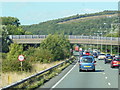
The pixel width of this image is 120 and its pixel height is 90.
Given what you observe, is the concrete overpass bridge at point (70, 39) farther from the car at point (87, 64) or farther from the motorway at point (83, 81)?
the motorway at point (83, 81)

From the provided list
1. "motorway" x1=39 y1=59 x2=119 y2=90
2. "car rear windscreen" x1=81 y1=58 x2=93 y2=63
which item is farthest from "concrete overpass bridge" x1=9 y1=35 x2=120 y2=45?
"motorway" x1=39 y1=59 x2=119 y2=90

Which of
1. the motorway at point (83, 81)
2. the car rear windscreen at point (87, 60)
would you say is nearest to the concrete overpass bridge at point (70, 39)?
the car rear windscreen at point (87, 60)

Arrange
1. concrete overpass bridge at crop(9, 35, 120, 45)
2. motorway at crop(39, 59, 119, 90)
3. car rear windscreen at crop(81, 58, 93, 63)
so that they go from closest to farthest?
Result: motorway at crop(39, 59, 119, 90)
car rear windscreen at crop(81, 58, 93, 63)
concrete overpass bridge at crop(9, 35, 120, 45)

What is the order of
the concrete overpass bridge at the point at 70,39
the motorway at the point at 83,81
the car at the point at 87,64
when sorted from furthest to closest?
the concrete overpass bridge at the point at 70,39 → the car at the point at 87,64 → the motorway at the point at 83,81

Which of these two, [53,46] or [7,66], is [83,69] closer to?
[7,66]

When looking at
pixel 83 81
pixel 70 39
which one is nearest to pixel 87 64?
pixel 83 81

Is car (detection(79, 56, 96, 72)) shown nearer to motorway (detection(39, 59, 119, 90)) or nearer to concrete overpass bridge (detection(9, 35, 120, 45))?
motorway (detection(39, 59, 119, 90))

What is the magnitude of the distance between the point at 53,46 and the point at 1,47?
22723mm

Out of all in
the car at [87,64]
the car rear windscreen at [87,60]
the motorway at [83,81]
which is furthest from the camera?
the car rear windscreen at [87,60]

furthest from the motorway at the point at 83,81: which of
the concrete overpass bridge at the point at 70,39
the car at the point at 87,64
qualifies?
the concrete overpass bridge at the point at 70,39

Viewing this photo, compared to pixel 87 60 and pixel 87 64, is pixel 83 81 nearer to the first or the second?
pixel 87 64

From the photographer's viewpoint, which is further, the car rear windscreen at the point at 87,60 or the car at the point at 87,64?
the car rear windscreen at the point at 87,60

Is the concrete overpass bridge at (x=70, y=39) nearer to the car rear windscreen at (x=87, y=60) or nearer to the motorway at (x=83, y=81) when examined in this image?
the car rear windscreen at (x=87, y=60)

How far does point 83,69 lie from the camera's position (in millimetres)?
39906
